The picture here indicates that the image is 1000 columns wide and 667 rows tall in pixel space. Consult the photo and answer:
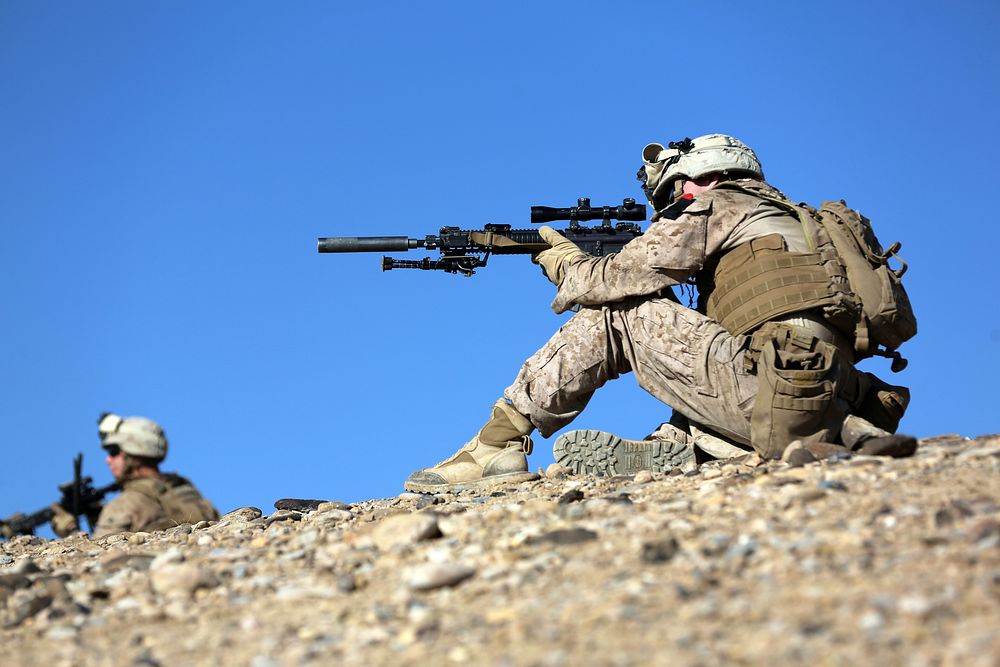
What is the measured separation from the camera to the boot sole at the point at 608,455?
29.4 feet

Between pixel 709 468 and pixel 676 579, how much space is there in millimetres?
3528

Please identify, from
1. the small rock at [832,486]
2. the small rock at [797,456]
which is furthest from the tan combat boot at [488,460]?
the small rock at [832,486]

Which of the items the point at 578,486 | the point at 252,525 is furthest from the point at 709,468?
the point at 252,525

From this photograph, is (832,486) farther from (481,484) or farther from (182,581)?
(481,484)

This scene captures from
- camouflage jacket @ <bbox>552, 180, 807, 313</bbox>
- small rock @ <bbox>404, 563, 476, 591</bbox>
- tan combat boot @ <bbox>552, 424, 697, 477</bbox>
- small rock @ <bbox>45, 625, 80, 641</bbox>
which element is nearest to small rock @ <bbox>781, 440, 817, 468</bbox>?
tan combat boot @ <bbox>552, 424, 697, 477</bbox>

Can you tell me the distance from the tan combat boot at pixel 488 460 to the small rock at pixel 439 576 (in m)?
4.01

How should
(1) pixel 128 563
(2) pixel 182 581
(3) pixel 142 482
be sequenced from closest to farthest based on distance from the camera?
(2) pixel 182 581 → (1) pixel 128 563 → (3) pixel 142 482

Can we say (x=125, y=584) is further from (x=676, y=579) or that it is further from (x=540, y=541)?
(x=676, y=579)

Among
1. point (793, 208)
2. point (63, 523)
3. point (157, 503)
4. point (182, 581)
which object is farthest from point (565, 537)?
point (63, 523)

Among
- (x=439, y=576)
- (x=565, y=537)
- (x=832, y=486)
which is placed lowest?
(x=439, y=576)

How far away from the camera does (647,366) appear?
29.6 feet

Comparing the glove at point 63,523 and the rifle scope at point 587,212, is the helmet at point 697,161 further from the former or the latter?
the glove at point 63,523

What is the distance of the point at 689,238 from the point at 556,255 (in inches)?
61.2

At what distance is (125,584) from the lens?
19.9ft
